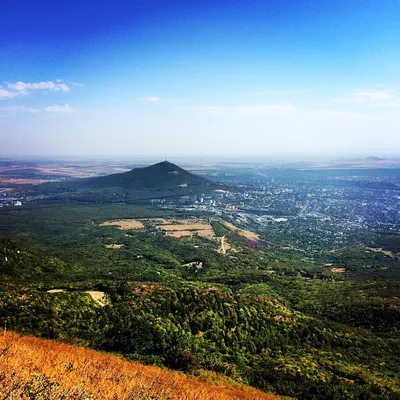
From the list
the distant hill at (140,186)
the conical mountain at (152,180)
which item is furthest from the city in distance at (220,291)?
the conical mountain at (152,180)

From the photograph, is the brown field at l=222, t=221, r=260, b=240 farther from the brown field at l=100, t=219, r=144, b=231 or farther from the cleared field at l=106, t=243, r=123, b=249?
the cleared field at l=106, t=243, r=123, b=249

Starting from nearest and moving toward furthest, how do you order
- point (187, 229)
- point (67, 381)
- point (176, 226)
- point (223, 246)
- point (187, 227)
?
point (67, 381)
point (223, 246)
point (187, 229)
point (187, 227)
point (176, 226)

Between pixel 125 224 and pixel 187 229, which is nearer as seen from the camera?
pixel 187 229

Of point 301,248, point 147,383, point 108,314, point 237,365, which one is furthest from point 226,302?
point 301,248

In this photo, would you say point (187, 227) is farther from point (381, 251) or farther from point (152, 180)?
point (152, 180)

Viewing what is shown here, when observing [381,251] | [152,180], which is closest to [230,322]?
[381,251]

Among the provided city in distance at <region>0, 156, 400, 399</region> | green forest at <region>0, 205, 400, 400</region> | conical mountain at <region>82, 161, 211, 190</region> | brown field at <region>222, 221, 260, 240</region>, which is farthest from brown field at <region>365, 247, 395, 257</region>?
conical mountain at <region>82, 161, 211, 190</region>
